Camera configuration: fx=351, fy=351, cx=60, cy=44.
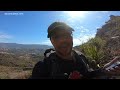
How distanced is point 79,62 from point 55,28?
1.54 feet

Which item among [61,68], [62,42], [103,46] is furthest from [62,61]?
[103,46]

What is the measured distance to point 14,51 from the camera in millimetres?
4105

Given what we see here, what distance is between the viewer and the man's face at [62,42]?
3988 millimetres

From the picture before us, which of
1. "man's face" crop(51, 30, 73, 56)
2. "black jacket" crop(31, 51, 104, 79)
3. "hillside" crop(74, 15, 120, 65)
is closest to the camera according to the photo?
"black jacket" crop(31, 51, 104, 79)

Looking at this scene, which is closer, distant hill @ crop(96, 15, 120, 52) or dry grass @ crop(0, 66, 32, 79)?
dry grass @ crop(0, 66, 32, 79)

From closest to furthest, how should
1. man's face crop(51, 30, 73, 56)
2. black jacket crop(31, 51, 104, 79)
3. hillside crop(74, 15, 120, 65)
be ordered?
black jacket crop(31, 51, 104, 79)
man's face crop(51, 30, 73, 56)
hillside crop(74, 15, 120, 65)

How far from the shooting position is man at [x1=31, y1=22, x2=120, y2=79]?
388 centimetres

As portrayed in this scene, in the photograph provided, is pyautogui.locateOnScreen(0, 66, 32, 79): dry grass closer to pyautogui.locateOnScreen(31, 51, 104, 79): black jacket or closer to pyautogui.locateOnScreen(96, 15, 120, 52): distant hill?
pyautogui.locateOnScreen(31, 51, 104, 79): black jacket

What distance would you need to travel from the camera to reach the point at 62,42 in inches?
158

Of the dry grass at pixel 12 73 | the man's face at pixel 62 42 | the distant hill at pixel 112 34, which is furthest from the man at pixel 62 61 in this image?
the distant hill at pixel 112 34

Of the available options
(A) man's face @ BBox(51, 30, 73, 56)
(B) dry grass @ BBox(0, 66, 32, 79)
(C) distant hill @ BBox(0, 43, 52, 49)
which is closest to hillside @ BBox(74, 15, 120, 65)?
(A) man's face @ BBox(51, 30, 73, 56)

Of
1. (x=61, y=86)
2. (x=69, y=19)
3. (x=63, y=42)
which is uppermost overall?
(x=69, y=19)
